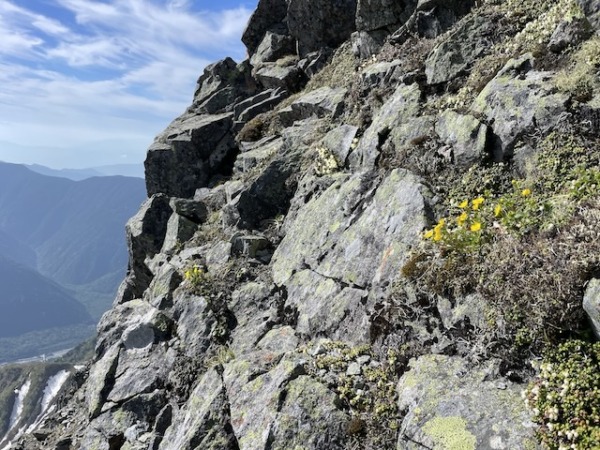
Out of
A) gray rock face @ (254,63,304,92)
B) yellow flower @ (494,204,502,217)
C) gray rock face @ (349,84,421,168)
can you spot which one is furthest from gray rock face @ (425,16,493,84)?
gray rock face @ (254,63,304,92)

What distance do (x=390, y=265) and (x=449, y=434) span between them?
15.7 feet

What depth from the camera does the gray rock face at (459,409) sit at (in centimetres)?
748

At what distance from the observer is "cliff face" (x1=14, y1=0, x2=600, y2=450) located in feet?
27.8

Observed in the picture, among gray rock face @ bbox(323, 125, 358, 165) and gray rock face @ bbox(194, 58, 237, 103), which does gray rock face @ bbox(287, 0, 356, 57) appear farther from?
gray rock face @ bbox(323, 125, 358, 165)

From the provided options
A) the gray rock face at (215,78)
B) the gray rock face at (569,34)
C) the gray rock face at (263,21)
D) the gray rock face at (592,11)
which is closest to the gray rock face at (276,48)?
the gray rock face at (263,21)

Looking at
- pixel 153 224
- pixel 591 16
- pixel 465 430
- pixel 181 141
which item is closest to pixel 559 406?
pixel 465 430

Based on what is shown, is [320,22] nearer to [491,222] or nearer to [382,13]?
[382,13]

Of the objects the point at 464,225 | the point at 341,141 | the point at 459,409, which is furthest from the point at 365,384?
the point at 341,141

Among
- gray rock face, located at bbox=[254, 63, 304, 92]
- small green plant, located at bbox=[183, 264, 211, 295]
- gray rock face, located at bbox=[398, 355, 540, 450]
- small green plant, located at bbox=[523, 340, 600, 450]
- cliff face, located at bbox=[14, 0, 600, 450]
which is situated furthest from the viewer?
gray rock face, located at bbox=[254, 63, 304, 92]

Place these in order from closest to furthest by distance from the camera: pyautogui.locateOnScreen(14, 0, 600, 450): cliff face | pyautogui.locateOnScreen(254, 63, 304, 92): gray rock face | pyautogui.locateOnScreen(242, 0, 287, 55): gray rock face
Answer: pyautogui.locateOnScreen(14, 0, 600, 450): cliff face
pyautogui.locateOnScreen(254, 63, 304, 92): gray rock face
pyautogui.locateOnScreen(242, 0, 287, 55): gray rock face

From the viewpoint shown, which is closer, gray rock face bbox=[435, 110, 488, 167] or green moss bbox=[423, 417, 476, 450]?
green moss bbox=[423, 417, 476, 450]

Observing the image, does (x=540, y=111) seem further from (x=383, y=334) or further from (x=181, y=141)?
(x=181, y=141)

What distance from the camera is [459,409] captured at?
8141 millimetres

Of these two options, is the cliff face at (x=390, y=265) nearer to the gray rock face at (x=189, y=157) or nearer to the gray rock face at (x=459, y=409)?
the gray rock face at (x=459, y=409)
